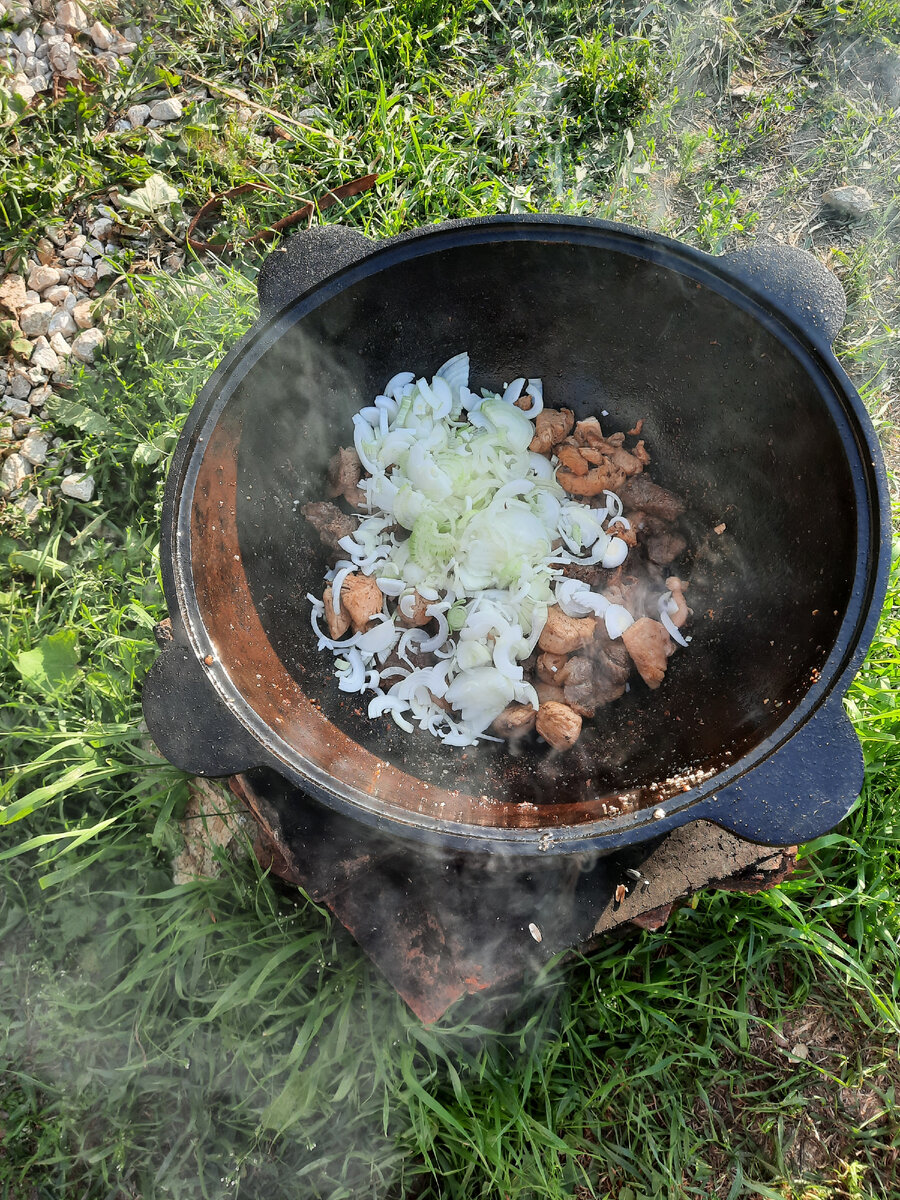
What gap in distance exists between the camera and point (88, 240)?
335 cm

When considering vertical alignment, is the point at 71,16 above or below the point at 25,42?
above

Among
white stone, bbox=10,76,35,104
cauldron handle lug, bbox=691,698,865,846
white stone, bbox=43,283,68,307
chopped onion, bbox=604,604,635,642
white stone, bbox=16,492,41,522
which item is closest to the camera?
cauldron handle lug, bbox=691,698,865,846

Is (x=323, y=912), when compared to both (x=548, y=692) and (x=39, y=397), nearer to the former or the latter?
(x=548, y=692)

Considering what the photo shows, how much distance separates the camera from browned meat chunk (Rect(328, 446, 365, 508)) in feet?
8.30

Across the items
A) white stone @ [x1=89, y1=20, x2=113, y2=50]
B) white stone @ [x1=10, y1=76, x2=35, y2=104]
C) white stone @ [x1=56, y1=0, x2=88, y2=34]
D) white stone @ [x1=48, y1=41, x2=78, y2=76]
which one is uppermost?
white stone @ [x1=56, y1=0, x2=88, y2=34]

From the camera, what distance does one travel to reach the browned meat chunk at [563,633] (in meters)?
2.35

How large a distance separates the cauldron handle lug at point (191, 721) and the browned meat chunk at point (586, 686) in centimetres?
103

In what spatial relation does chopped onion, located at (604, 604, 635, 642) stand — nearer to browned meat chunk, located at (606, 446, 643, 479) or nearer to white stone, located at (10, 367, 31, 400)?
browned meat chunk, located at (606, 446, 643, 479)

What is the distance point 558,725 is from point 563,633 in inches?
11.7

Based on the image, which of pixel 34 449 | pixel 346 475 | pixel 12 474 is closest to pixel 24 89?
pixel 34 449

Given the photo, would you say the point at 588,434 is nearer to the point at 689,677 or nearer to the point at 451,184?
the point at 689,677

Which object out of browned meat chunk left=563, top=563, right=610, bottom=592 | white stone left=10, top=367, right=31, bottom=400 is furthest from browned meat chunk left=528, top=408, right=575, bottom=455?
white stone left=10, top=367, right=31, bottom=400

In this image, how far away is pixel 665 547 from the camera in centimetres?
253

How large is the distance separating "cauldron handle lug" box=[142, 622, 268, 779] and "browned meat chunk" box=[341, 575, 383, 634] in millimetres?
649
